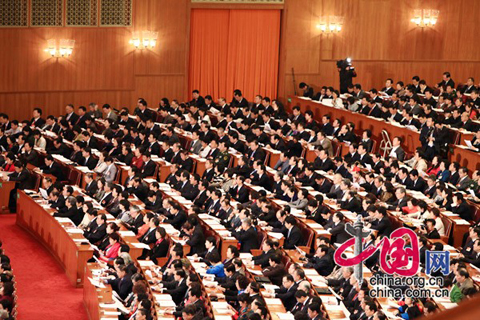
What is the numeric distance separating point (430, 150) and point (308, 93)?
21.0 ft

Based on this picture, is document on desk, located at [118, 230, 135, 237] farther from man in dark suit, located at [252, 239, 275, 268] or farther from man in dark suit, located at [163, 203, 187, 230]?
man in dark suit, located at [252, 239, 275, 268]

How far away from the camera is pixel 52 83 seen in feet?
→ 65.3

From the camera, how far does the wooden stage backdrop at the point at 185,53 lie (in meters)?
19.6

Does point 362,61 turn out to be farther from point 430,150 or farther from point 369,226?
point 369,226

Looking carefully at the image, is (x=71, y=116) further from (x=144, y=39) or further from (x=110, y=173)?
(x=110, y=173)

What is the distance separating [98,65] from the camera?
20438mm

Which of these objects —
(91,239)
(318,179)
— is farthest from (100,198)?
(318,179)

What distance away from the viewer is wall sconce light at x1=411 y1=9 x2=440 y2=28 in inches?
917

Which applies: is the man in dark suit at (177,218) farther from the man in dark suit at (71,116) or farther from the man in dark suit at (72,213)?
the man in dark suit at (71,116)

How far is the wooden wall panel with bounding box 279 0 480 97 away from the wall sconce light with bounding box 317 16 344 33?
0.19 metres

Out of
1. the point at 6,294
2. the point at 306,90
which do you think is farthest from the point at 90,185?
the point at 306,90

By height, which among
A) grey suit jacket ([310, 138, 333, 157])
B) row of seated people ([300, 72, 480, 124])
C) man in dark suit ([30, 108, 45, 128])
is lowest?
grey suit jacket ([310, 138, 333, 157])

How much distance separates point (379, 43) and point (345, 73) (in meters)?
2.65

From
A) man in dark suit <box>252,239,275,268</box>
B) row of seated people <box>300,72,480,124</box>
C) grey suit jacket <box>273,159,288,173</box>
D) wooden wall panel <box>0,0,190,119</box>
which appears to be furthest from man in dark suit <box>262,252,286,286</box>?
wooden wall panel <box>0,0,190,119</box>
